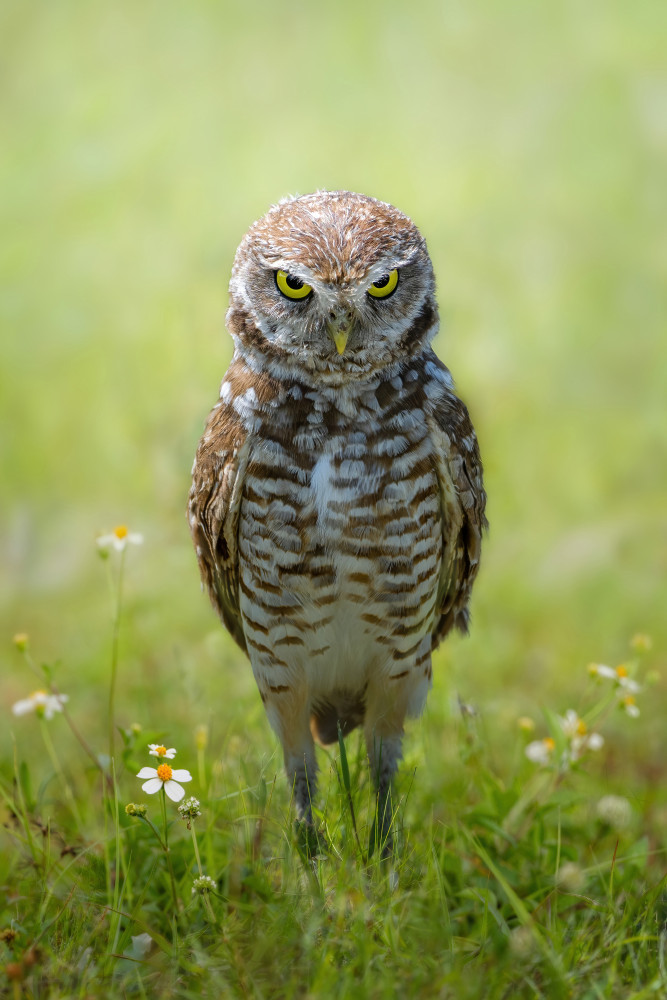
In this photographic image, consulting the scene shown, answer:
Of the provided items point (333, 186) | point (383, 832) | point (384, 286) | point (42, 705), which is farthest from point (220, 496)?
point (333, 186)

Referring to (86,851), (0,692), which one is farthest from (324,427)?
(0,692)

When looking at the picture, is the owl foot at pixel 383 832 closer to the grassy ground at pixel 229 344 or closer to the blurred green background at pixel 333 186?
the grassy ground at pixel 229 344

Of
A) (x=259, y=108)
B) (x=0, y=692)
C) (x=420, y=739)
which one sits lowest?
(x=420, y=739)

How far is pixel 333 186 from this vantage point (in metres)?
5.89

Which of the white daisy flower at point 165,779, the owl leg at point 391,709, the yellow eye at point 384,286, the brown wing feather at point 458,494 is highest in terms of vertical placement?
the yellow eye at point 384,286

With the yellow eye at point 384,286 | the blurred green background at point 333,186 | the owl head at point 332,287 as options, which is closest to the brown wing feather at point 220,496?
the owl head at point 332,287

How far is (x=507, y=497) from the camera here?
584 centimetres

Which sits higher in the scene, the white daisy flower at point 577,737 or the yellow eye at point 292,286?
the yellow eye at point 292,286

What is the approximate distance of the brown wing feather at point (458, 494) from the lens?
2.57 meters

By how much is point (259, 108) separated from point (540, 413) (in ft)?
9.58

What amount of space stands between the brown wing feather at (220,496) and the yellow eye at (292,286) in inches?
15.6

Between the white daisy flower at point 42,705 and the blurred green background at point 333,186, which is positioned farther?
the blurred green background at point 333,186

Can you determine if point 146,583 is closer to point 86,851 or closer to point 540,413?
point 540,413

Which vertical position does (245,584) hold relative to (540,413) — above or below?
below
